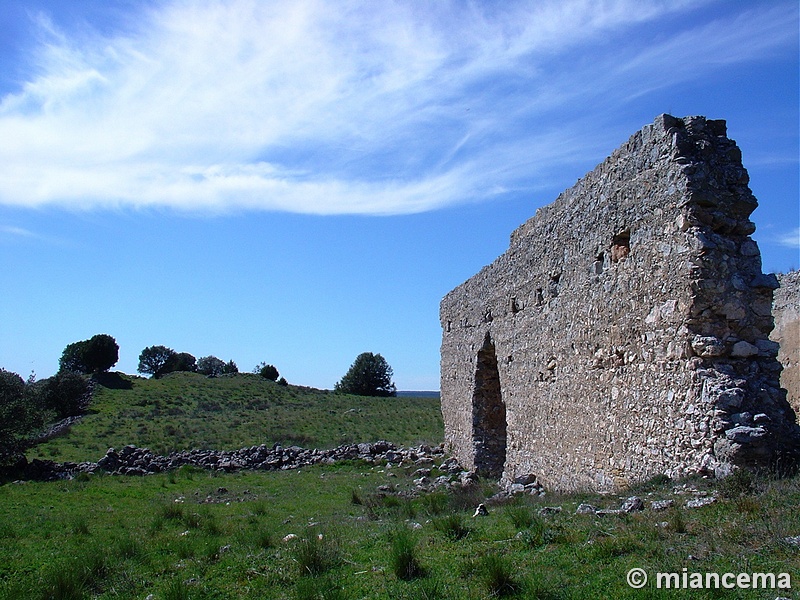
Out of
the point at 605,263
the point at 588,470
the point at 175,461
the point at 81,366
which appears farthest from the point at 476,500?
the point at 81,366

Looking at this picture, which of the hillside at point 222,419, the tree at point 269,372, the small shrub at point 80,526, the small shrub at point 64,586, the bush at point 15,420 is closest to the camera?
the small shrub at point 64,586

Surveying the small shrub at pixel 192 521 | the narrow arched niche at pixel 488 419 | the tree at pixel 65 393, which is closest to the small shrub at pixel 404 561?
the small shrub at pixel 192 521

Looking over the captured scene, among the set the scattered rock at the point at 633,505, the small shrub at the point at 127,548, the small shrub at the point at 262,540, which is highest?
the scattered rock at the point at 633,505

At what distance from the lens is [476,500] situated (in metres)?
9.71

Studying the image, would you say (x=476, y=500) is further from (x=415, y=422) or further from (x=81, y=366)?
(x=81, y=366)

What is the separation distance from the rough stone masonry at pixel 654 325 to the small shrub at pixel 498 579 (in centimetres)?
260

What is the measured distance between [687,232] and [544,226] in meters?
4.23

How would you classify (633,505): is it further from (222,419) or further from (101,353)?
(101,353)

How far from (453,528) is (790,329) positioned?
31.3 ft

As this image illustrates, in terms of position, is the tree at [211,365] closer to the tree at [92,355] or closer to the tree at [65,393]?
the tree at [92,355]

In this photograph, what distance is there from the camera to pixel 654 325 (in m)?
7.37

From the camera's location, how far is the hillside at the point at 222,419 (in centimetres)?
2553

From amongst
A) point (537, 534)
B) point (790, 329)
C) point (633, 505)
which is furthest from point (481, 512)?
point (790, 329)

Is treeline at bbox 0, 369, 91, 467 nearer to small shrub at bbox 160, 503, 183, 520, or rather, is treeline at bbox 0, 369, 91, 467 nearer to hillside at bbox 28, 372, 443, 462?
hillside at bbox 28, 372, 443, 462
